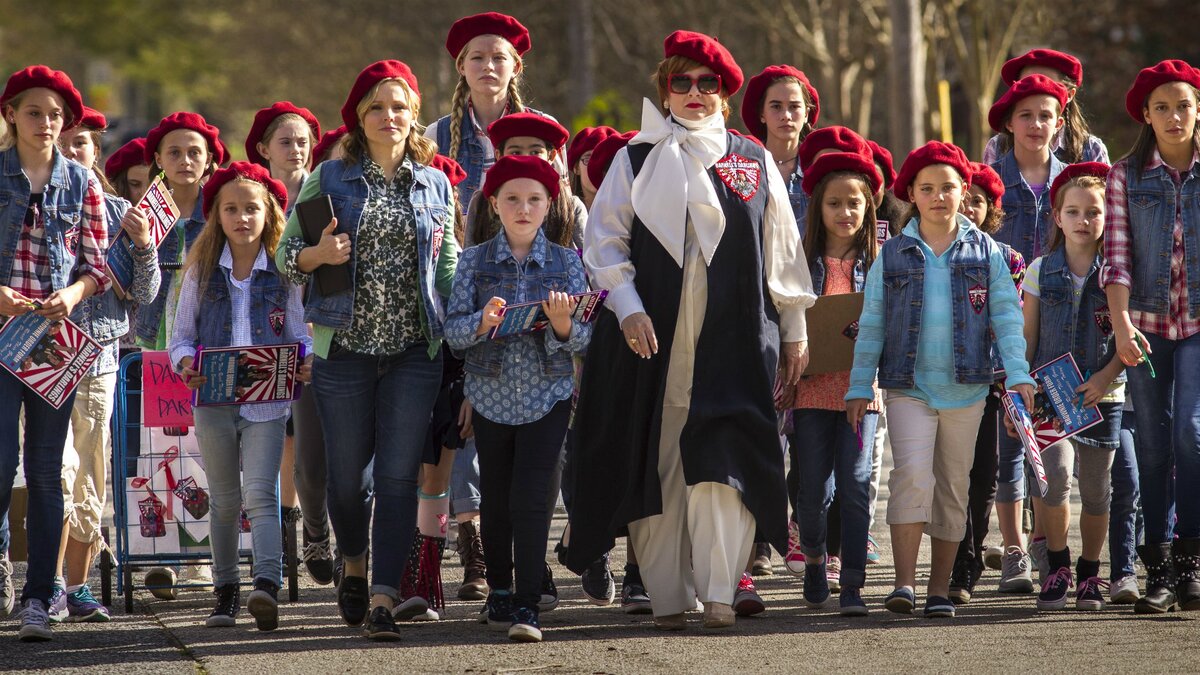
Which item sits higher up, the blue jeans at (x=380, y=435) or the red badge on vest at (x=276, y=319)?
the red badge on vest at (x=276, y=319)

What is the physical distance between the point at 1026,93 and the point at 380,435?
3569mm

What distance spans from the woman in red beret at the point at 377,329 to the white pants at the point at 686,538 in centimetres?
95

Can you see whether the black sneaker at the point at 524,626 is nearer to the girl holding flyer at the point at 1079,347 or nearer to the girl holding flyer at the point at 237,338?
the girl holding flyer at the point at 237,338

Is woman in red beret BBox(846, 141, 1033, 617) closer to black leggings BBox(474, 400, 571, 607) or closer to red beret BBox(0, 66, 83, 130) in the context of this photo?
black leggings BBox(474, 400, 571, 607)

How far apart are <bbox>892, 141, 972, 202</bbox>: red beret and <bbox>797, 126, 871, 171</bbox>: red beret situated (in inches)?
20.8

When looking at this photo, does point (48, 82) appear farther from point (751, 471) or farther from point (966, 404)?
point (966, 404)

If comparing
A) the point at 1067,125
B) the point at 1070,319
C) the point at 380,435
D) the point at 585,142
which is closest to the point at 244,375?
the point at 380,435

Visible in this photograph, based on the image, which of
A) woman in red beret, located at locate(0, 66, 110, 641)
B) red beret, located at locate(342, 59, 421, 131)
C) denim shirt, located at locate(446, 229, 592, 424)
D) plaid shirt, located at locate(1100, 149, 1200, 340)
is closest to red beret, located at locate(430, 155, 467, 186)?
red beret, located at locate(342, 59, 421, 131)

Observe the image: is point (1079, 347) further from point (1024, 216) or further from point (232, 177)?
point (232, 177)

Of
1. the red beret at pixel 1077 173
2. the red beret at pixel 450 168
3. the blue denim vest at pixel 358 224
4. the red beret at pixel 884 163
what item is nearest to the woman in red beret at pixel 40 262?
the blue denim vest at pixel 358 224

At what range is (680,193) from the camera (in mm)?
7105

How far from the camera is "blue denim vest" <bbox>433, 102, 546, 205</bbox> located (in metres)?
8.67

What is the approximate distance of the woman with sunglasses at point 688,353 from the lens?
7.10 m

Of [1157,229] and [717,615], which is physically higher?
[1157,229]
